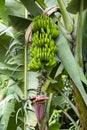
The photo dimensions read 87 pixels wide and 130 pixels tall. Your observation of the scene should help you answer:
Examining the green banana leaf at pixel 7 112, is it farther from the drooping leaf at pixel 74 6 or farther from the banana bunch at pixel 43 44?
the drooping leaf at pixel 74 6

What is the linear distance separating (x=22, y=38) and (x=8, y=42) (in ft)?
0.66

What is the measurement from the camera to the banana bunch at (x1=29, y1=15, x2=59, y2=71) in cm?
103

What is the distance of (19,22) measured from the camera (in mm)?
1261

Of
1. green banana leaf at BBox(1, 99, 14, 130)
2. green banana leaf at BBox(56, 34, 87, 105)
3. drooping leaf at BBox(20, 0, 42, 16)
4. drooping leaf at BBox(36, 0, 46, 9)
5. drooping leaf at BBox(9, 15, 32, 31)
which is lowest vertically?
green banana leaf at BBox(1, 99, 14, 130)

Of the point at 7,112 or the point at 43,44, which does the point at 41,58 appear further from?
the point at 7,112

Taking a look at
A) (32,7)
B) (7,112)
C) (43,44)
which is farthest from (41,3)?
(7,112)

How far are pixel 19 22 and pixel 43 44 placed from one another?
247 millimetres

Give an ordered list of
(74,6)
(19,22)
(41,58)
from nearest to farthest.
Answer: (41,58), (74,6), (19,22)

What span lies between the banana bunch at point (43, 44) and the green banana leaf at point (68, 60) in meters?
0.02

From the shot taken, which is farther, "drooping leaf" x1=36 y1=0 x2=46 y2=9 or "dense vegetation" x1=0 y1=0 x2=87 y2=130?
"drooping leaf" x1=36 y1=0 x2=46 y2=9

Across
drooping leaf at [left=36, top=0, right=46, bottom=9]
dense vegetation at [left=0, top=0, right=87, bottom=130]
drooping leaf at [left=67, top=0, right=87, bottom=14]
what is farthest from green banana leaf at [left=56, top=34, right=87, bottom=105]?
drooping leaf at [left=36, top=0, right=46, bottom=9]

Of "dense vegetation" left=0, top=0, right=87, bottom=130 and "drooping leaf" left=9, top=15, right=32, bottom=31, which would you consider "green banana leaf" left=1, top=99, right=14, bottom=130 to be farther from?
"drooping leaf" left=9, top=15, right=32, bottom=31

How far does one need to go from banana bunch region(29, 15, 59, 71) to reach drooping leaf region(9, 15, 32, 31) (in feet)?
0.50

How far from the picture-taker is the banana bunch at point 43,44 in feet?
3.36
